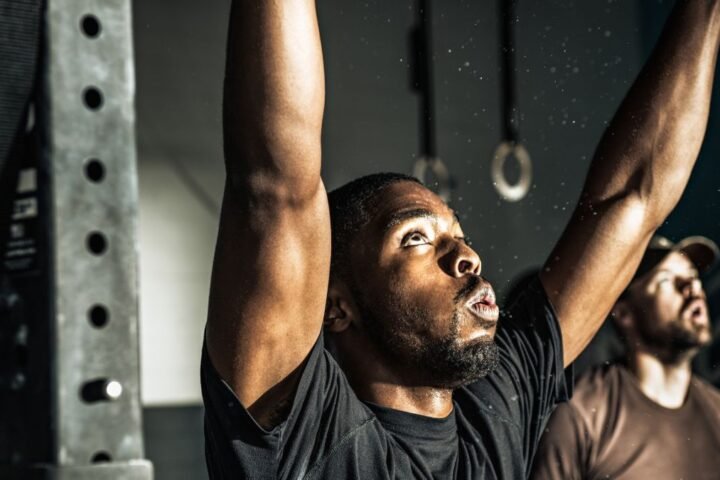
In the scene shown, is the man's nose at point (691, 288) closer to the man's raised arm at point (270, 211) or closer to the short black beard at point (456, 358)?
the short black beard at point (456, 358)

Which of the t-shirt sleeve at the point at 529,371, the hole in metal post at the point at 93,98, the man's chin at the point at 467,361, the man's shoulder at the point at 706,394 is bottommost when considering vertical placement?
the man's shoulder at the point at 706,394

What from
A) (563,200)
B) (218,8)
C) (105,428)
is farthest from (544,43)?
(105,428)

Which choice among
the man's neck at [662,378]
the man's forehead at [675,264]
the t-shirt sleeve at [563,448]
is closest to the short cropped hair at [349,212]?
the t-shirt sleeve at [563,448]

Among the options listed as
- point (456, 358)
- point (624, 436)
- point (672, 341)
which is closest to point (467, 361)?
point (456, 358)

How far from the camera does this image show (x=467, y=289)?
3.17ft

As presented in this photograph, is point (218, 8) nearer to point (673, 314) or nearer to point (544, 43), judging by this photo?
point (544, 43)

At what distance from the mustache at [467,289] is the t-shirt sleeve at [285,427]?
0.44 ft

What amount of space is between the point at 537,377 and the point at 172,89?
7.26 ft

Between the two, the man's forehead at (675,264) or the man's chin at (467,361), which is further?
the man's forehead at (675,264)

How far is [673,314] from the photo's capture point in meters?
1.95

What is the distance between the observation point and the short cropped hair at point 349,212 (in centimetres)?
105

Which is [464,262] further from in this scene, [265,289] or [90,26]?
[90,26]

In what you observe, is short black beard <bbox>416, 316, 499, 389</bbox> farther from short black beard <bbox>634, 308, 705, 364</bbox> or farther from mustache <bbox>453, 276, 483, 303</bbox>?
short black beard <bbox>634, 308, 705, 364</bbox>

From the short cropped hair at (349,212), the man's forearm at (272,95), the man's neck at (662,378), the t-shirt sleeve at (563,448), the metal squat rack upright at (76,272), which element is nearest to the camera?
the metal squat rack upright at (76,272)
